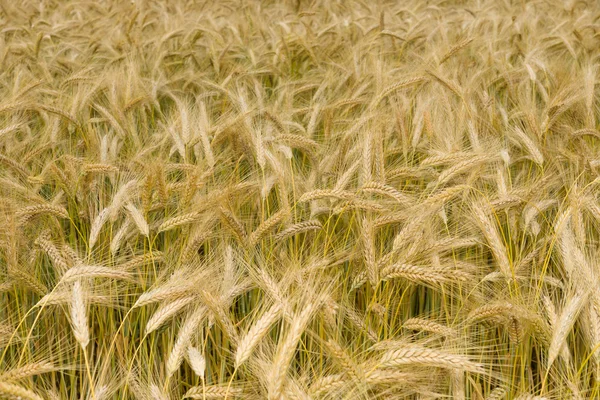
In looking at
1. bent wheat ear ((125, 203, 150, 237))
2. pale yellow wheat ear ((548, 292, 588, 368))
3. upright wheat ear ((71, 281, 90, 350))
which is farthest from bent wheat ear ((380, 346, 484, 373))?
bent wheat ear ((125, 203, 150, 237))

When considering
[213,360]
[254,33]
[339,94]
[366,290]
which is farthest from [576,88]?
[254,33]

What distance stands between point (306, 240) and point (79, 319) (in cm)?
86

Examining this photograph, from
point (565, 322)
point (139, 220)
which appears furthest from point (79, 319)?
point (565, 322)

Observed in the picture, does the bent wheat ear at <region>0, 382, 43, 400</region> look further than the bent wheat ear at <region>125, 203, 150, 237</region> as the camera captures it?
No

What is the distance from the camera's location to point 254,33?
14.6 ft

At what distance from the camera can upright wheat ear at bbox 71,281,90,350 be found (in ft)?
3.95

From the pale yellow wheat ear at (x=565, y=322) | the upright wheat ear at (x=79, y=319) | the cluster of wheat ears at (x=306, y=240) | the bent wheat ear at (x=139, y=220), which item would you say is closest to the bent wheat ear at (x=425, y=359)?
the cluster of wheat ears at (x=306, y=240)

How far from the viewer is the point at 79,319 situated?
1249 mm

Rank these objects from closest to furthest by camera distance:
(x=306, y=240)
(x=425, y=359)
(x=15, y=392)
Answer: (x=15, y=392) → (x=425, y=359) → (x=306, y=240)

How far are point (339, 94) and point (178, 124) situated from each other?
0.89m

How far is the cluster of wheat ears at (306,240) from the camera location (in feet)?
4.52

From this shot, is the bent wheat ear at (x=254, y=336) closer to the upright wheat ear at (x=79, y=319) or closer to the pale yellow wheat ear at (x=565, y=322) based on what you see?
the upright wheat ear at (x=79, y=319)

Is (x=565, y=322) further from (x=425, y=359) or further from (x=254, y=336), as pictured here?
(x=254, y=336)

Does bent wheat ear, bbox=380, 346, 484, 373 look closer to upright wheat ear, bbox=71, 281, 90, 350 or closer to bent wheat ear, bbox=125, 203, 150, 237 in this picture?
upright wheat ear, bbox=71, 281, 90, 350
